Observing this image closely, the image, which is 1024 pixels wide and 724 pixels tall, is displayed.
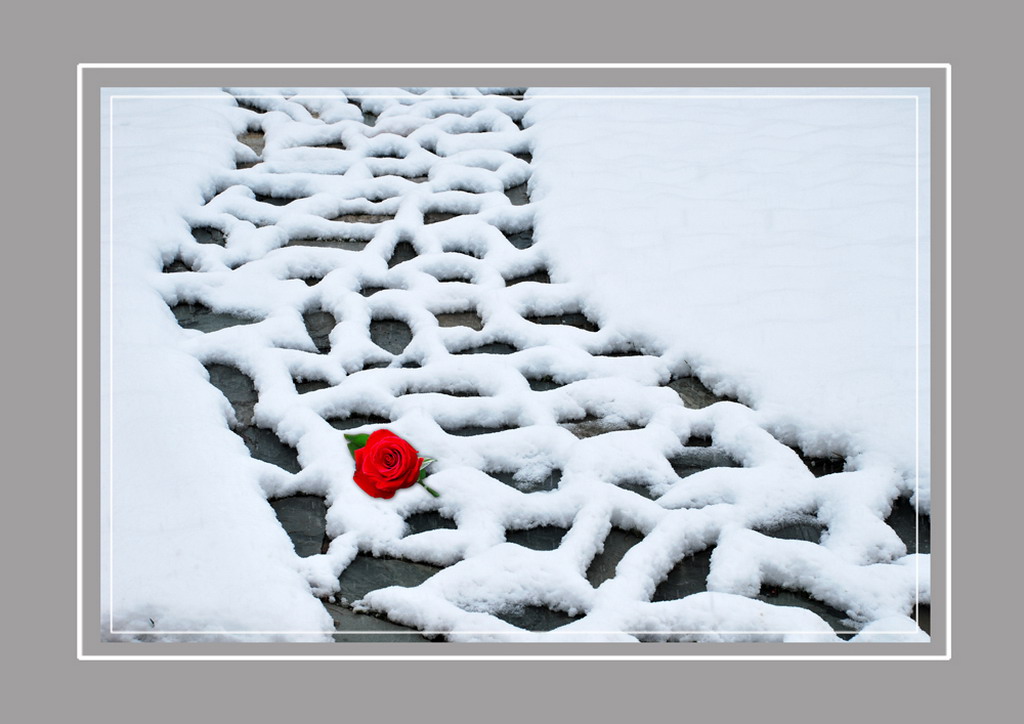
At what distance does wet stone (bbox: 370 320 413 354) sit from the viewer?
6.97ft

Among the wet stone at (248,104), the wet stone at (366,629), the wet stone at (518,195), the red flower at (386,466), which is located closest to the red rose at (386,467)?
the red flower at (386,466)

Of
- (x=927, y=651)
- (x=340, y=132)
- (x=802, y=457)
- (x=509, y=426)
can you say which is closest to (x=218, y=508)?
(x=509, y=426)

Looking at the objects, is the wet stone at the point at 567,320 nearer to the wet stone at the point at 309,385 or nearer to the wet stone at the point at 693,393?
the wet stone at the point at 693,393

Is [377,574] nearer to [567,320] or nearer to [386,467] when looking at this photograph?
[386,467]

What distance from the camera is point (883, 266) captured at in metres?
2.20

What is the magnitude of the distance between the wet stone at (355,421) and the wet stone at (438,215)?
74 centimetres

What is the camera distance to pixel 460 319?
2201 mm

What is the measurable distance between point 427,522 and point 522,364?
1.42 ft

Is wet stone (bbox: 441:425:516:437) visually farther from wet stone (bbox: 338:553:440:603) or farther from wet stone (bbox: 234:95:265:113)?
wet stone (bbox: 234:95:265:113)

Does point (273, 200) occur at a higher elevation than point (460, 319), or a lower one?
higher

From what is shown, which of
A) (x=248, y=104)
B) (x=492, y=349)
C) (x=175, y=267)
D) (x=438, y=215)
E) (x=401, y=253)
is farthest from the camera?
(x=248, y=104)

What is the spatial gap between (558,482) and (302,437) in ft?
1.61

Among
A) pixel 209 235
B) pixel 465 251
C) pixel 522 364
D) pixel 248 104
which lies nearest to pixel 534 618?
pixel 522 364

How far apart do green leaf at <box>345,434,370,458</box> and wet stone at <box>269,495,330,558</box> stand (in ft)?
0.36
